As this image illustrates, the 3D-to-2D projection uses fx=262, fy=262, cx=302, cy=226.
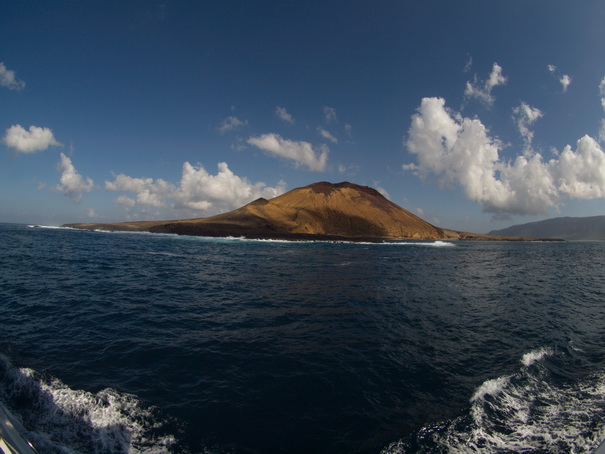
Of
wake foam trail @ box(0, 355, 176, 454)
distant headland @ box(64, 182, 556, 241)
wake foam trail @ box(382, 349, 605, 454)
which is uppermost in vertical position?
distant headland @ box(64, 182, 556, 241)

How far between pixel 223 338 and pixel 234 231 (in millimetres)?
102194

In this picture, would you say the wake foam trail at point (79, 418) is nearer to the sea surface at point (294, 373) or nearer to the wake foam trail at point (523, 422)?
the sea surface at point (294, 373)

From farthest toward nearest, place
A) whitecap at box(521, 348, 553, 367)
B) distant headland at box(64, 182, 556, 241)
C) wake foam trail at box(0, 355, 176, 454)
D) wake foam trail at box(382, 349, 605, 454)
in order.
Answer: distant headland at box(64, 182, 556, 241), whitecap at box(521, 348, 553, 367), wake foam trail at box(382, 349, 605, 454), wake foam trail at box(0, 355, 176, 454)

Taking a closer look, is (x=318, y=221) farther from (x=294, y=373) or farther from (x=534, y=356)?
(x=294, y=373)

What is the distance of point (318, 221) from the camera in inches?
5477

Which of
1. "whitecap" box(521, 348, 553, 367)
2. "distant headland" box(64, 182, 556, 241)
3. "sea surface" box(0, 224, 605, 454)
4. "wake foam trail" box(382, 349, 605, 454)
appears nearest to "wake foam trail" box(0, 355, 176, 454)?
"sea surface" box(0, 224, 605, 454)

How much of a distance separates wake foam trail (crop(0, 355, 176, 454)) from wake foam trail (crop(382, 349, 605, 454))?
4503 mm

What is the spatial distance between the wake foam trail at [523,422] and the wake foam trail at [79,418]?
14.8 feet

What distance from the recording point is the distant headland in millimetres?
119562

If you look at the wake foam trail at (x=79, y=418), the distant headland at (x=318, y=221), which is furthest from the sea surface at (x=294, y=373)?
the distant headland at (x=318, y=221)

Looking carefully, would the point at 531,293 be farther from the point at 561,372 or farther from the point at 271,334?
the point at 271,334

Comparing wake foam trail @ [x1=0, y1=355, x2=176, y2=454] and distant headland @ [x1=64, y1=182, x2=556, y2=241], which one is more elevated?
distant headland @ [x1=64, y1=182, x2=556, y2=241]

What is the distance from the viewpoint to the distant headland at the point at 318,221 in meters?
120

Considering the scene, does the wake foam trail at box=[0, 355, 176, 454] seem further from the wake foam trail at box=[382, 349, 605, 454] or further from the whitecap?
the whitecap
